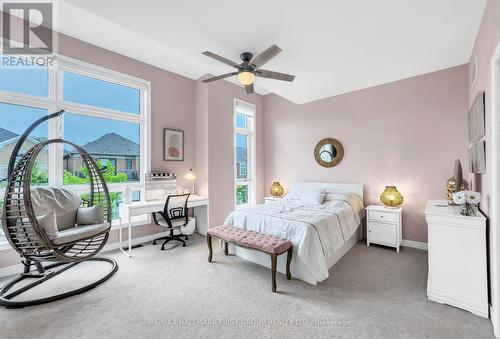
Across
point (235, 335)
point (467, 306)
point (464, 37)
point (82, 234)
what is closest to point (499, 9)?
point (464, 37)

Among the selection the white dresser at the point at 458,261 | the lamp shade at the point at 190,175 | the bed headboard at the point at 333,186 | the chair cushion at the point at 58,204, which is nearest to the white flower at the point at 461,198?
the white dresser at the point at 458,261

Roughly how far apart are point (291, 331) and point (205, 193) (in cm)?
313

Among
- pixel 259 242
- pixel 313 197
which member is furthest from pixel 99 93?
pixel 313 197

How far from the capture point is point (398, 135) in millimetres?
3912

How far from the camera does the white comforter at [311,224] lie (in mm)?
2559

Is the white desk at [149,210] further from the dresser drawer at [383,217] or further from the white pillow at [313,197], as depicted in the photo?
the dresser drawer at [383,217]

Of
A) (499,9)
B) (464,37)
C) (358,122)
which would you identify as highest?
(464,37)

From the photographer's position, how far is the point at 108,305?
2.21 m

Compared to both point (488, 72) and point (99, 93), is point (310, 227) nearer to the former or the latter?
point (488, 72)

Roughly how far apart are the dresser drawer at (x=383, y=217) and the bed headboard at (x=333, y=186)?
53 centimetres

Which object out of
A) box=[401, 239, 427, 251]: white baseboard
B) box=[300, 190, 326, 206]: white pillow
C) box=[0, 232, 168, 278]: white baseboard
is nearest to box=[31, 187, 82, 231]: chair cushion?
box=[0, 232, 168, 278]: white baseboard

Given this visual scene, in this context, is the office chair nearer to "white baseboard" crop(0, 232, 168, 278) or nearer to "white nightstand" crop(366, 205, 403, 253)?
"white baseboard" crop(0, 232, 168, 278)

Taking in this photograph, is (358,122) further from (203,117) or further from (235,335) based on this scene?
(235,335)

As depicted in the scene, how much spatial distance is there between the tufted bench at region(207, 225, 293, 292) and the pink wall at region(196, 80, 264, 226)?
5.10 feet
